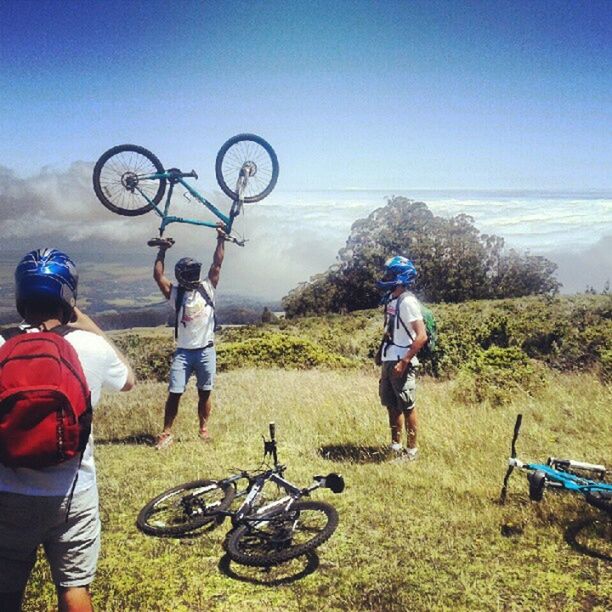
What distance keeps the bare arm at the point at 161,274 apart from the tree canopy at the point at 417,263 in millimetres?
37846

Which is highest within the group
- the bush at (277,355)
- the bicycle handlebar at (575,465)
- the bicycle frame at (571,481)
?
the bicycle handlebar at (575,465)

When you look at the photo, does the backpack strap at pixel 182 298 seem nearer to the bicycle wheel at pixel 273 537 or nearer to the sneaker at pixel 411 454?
the sneaker at pixel 411 454

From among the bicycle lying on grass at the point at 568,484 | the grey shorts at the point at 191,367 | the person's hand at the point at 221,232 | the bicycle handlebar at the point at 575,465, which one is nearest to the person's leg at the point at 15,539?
→ the bicycle lying on grass at the point at 568,484

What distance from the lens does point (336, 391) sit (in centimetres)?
1042

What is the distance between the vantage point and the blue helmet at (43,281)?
2.54 metres

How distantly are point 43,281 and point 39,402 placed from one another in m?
0.60

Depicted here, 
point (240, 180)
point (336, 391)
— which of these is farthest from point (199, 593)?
point (336, 391)

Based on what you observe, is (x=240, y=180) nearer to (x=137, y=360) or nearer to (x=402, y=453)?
(x=402, y=453)

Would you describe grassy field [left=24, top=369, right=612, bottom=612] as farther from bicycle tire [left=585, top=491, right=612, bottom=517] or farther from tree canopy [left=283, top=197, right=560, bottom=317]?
tree canopy [left=283, top=197, right=560, bottom=317]

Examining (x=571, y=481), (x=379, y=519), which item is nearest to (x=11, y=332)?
(x=379, y=519)

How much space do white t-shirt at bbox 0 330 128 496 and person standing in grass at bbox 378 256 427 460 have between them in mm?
4036

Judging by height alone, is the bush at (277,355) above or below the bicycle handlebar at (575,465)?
below

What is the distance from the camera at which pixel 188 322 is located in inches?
277

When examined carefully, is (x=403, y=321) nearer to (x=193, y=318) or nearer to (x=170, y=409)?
(x=193, y=318)
